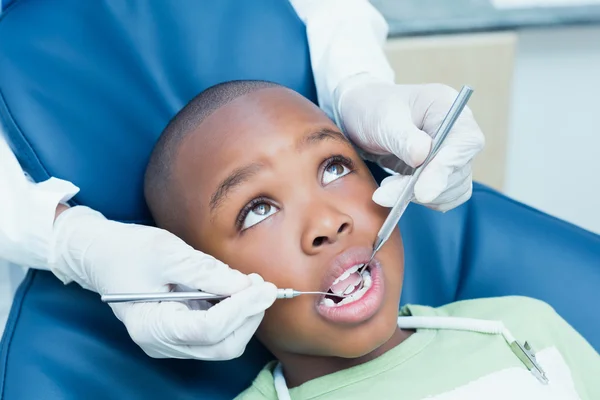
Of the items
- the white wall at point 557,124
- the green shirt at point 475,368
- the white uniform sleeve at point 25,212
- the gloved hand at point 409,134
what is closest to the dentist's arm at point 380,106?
the gloved hand at point 409,134

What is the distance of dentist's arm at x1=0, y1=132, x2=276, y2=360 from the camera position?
987 mm

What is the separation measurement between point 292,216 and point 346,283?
0.40 feet

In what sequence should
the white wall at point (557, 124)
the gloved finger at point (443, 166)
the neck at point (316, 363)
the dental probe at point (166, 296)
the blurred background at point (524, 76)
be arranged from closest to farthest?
1. the dental probe at point (166, 296)
2. the gloved finger at point (443, 166)
3. the neck at point (316, 363)
4. the blurred background at point (524, 76)
5. the white wall at point (557, 124)

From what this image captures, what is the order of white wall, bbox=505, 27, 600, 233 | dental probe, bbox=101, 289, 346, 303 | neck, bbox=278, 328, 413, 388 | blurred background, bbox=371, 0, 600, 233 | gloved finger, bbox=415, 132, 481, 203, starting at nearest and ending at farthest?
dental probe, bbox=101, 289, 346, 303, gloved finger, bbox=415, 132, 481, 203, neck, bbox=278, 328, 413, 388, blurred background, bbox=371, 0, 600, 233, white wall, bbox=505, 27, 600, 233

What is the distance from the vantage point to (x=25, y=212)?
1.16m

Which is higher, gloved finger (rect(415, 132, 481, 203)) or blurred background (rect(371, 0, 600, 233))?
gloved finger (rect(415, 132, 481, 203))

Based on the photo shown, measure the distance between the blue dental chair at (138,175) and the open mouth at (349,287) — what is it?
305 mm

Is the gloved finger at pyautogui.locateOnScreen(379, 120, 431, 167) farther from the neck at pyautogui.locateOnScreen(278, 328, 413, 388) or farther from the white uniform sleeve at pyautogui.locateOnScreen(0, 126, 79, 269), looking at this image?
the white uniform sleeve at pyautogui.locateOnScreen(0, 126, 79, 269)

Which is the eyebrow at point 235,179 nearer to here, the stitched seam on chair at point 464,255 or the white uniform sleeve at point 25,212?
the white uniform sleeve at point 25,212

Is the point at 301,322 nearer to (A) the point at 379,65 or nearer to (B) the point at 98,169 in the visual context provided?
(B) the point at 98,169

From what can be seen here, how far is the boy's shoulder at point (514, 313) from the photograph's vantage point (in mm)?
1186

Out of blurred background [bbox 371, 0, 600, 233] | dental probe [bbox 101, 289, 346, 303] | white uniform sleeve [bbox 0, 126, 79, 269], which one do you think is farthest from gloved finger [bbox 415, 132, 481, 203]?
blurred background [bbox 371, 0, 600, 233]

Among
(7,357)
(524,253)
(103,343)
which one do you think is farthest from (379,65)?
(7,357)

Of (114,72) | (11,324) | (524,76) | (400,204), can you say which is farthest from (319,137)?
(524,76)
